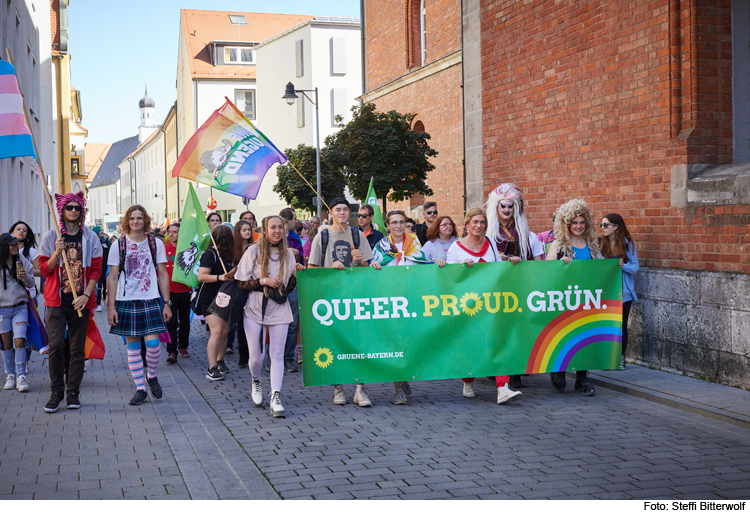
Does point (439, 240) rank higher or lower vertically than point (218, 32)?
lower

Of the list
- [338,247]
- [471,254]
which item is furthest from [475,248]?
[338,247]

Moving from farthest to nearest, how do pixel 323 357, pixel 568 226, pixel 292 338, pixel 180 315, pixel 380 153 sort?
pixel 380 153 → pixel 180 315 → pixel 292 338 → pixel 568 226 → pixel 323 357

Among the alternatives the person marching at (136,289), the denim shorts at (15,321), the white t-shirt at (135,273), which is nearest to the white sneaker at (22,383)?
the denim shorts at (15,321)

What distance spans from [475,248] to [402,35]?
1997cm

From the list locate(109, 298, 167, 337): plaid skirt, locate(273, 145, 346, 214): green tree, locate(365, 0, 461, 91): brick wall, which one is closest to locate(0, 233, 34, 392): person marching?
locate(109, 298, 167, 337): plaid skirt

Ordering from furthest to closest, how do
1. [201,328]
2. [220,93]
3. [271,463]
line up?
[220,93] < [201,328] < [271,463]

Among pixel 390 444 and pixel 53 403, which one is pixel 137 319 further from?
pixel 390 444

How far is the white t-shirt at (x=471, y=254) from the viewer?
779 centimetres

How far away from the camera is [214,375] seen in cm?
919

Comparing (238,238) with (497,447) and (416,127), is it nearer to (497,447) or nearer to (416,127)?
(497,447)

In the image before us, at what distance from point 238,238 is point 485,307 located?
11.8ft

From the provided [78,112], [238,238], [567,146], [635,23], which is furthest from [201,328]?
[78,112]

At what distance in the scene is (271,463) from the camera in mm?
5598

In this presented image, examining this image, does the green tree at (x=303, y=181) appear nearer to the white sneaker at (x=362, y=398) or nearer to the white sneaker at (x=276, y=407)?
the white sneaker at (x=362, y=398)
